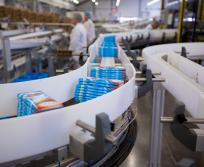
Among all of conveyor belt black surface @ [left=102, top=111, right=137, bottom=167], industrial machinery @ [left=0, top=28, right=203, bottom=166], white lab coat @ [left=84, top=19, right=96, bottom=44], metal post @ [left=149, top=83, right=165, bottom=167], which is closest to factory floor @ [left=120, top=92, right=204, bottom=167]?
metal post @ [left=149, top=83, right=165, bottom=167]

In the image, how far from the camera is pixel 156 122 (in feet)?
4.07

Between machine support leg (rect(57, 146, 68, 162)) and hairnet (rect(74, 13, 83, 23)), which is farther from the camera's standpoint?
hairnet (rect(74, 13, 83, 23))

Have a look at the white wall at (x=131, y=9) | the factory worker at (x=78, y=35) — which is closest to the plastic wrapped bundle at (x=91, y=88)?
the factory worker at (x=78, y=35)

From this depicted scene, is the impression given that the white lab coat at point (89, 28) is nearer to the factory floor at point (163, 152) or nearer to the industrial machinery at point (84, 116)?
the factory floor at point (163, 152)

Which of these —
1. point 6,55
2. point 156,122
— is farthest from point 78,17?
point 156,122

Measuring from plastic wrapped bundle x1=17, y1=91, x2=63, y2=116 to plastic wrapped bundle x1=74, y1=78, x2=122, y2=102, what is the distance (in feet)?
0.71

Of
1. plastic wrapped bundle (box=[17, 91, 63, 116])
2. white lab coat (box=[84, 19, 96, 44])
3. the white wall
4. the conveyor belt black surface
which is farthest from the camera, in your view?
the white wall

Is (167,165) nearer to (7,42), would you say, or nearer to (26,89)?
(26,89)

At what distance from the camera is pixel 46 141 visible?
63 centimetres

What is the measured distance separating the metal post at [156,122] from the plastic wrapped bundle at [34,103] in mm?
575

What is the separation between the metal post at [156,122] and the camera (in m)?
1.15

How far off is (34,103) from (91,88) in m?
0.29

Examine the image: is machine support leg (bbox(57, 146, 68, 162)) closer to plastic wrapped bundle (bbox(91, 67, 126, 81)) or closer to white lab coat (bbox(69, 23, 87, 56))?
plastic wrapped bundle (bbox(91, 67, 126, 81))

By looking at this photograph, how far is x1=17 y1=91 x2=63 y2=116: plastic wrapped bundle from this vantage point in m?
0.69
